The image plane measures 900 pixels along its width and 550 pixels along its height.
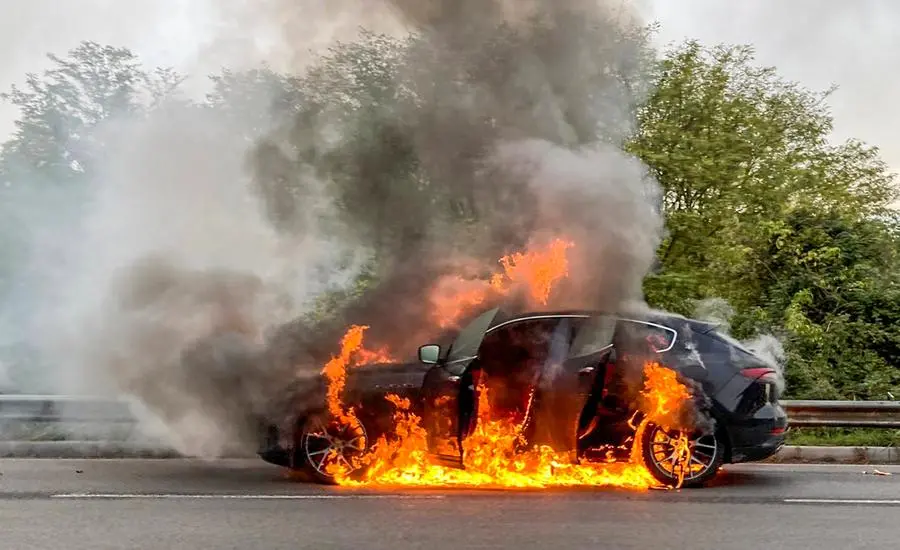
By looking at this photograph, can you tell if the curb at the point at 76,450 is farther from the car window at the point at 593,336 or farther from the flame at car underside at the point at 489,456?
the car window at the point at 593,336

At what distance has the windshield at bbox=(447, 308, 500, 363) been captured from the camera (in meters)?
7.78

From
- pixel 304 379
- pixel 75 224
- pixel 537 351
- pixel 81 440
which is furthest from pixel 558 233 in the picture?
pixel 75 224

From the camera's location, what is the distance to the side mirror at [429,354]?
7.70m

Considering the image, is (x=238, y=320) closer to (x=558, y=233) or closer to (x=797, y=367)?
(x=558, y=233)

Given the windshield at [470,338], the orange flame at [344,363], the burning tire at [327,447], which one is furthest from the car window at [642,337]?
the burning tire at [327,447]

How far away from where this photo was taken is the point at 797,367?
13.9m

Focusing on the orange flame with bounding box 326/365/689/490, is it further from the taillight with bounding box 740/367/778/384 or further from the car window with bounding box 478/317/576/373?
the taillight with bounding box 740/367/778/384

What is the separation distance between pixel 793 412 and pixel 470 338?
494cm

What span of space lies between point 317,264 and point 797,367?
788 centimetres

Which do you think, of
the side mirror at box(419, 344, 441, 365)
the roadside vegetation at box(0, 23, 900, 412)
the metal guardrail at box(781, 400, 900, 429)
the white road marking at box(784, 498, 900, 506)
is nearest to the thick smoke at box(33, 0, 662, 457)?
the roadside vegetation at box(0, 23, 900, 412)

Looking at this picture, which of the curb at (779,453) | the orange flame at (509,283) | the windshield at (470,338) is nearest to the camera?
the windshield at (470,338)

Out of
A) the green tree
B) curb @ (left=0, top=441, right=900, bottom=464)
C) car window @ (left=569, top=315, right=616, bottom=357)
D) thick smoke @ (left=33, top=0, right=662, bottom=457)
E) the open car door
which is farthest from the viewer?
the green tree

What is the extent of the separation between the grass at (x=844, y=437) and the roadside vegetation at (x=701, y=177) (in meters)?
0.05

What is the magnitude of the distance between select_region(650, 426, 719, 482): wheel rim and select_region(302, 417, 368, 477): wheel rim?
98.1 inches
